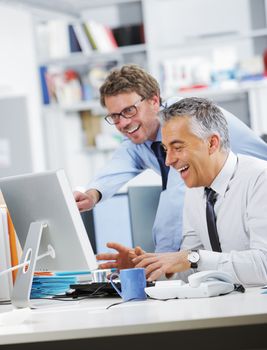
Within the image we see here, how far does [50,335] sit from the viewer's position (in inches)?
84.0

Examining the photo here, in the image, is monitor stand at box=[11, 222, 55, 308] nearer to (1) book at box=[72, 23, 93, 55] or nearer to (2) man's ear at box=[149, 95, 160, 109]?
(2) man's ear at box=[149, 95, 160, 109]

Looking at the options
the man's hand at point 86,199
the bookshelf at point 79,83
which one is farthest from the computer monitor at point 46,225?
the bookshelf at point 79,83

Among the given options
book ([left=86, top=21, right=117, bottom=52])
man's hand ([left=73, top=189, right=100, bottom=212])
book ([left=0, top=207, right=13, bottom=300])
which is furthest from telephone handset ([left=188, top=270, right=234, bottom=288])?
book ([left=86, top=21, right=117, bottom=52])

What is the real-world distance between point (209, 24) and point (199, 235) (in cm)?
663

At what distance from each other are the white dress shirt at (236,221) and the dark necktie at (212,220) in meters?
0.02

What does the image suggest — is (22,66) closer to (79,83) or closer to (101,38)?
(79,83)

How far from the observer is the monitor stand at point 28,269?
272 cm

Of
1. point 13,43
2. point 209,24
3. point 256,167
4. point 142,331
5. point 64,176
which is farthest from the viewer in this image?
point 209,24

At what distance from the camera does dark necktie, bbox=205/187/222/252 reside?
3020 mm

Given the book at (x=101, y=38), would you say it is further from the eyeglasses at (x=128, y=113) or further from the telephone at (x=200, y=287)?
the telephone at (x=200, y=287)

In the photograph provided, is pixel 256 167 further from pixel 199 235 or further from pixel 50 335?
pixel 50 335

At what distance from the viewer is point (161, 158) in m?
3.89

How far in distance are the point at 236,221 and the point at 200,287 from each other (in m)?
0.49

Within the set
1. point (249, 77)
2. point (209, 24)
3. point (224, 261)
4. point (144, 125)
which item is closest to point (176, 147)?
point (224, 261)
